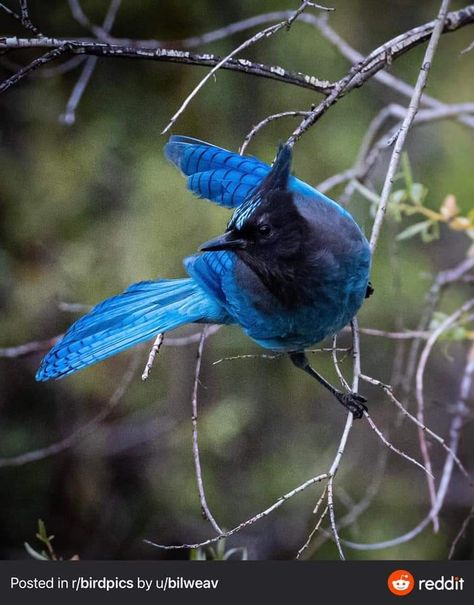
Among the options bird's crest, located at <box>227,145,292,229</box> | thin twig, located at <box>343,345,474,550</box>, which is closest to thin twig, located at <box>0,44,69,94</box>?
bird's crest, located at <box>227,145,292,229</box>

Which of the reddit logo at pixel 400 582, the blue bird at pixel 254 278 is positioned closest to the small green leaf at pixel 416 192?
the blue bird at pixel 254 278

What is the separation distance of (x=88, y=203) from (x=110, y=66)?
665 mm

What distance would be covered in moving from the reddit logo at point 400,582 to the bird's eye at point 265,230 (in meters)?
1.01

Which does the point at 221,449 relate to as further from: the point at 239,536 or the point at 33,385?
the point at 33,385

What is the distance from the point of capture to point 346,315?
2801 mm

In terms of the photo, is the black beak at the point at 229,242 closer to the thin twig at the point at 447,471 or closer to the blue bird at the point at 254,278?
the blue bird at the point at 254,278

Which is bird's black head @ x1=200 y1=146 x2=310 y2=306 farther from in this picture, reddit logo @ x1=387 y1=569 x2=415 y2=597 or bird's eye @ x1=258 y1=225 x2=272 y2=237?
reddit logo @ x1=387 y1=569 x2=415 y2=597

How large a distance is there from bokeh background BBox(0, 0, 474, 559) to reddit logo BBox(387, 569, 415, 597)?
1746mm

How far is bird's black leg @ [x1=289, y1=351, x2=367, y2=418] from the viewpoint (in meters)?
2.71

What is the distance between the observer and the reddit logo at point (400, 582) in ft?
8.34

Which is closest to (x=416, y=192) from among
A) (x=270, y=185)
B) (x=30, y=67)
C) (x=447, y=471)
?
(x=270, y=185)

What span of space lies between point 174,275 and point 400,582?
2.08 meters

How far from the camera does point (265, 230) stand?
2.65 meters

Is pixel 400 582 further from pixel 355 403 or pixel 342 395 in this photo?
pixel 342 395
